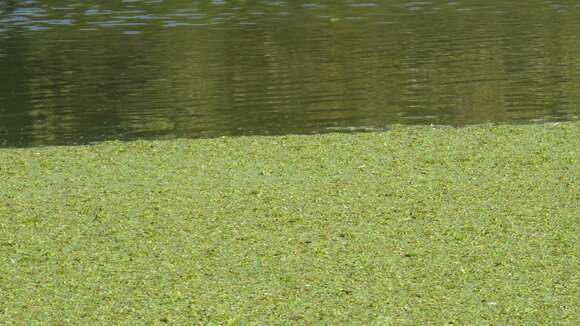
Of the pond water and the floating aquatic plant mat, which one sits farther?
the pond water

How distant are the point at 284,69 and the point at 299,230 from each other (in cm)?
856

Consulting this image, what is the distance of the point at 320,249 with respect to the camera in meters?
7.03

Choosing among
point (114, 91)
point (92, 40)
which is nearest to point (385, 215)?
point (114, 91)

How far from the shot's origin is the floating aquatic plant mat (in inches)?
239

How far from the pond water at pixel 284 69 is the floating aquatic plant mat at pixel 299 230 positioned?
169cm

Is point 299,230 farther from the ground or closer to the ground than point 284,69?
farther from the ground

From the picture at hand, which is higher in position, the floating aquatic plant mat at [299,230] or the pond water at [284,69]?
the floating aquatic plant mat at [299,230]

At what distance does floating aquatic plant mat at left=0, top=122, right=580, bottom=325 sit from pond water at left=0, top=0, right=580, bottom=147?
1.69m

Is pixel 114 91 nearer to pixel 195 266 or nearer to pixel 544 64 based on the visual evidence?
pixel 544 64

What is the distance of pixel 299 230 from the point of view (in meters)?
7.48

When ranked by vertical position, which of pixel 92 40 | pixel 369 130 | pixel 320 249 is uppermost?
pixel 320 249

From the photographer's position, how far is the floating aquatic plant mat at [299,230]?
19.9 feet

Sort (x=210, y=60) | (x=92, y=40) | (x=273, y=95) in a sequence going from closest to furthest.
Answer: (x=273, y=95), (x=210, y=60), (x=92, y=40)

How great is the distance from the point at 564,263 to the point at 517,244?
453mm
